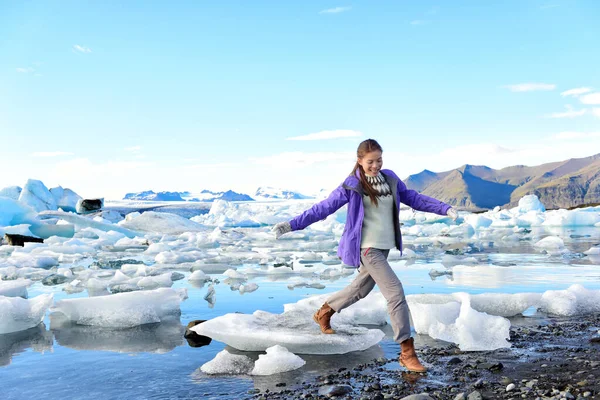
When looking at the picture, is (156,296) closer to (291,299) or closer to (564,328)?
(291,299)

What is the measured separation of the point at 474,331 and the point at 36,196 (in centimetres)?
3458

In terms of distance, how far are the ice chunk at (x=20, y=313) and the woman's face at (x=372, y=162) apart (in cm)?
361

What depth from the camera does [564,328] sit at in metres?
4.84

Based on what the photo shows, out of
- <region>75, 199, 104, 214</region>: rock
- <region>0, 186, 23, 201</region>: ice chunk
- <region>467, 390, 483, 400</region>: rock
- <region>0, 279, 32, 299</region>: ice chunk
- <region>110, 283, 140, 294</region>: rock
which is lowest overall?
<region>467, 390, 483, 400</region>: rock

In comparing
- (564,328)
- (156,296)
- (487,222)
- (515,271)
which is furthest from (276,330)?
(487,222)

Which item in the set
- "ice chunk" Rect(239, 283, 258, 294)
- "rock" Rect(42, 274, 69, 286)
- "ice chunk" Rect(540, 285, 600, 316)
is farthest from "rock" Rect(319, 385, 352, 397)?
"rock" Rect(42, 274, 69, 286)

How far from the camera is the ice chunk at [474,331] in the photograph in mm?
4190

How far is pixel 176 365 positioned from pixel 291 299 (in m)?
3.06

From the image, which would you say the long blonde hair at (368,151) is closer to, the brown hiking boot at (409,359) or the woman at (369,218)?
the woman at (369,218)

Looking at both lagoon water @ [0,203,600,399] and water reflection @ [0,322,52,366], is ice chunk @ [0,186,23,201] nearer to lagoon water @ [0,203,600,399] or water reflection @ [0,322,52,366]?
lagoon water @ [0,203,600,399]

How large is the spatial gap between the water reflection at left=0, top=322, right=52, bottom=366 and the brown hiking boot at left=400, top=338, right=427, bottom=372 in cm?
294

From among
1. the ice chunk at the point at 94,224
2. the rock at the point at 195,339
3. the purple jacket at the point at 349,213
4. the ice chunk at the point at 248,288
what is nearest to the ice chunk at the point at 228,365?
the rock at the point at 195,339

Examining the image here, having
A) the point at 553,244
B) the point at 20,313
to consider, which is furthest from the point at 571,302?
the point at 553,244

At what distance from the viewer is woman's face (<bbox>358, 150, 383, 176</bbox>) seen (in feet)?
13.1
